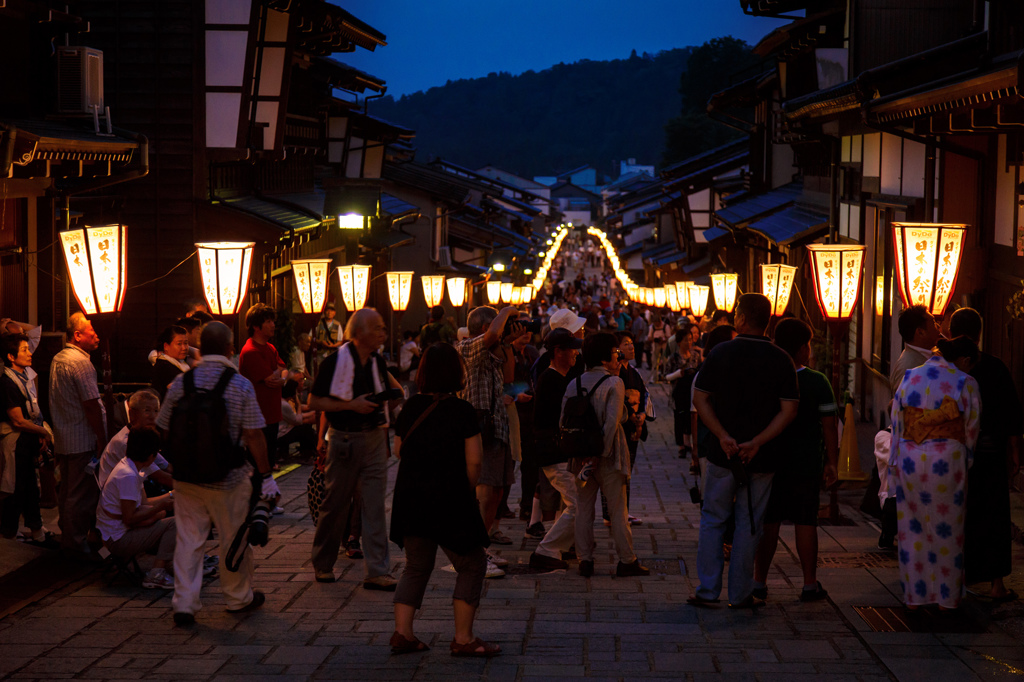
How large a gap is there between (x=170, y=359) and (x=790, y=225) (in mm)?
15092

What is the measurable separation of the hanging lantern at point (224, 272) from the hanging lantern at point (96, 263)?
2.26 m

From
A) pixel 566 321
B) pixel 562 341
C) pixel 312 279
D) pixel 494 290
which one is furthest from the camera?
pixel 494 290

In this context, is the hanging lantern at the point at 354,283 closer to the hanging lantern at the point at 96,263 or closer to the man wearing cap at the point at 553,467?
the hanging lantern at the point at 96,263

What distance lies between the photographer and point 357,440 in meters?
8.09

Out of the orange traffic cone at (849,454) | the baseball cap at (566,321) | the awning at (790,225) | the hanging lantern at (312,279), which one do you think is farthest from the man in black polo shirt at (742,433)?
the awning at (790,225)

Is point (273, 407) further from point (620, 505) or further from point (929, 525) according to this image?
point (929, 525)

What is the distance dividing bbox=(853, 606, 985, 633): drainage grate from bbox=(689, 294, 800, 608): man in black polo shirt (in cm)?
79

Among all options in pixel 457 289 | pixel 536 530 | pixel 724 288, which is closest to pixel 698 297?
pixel 724 288

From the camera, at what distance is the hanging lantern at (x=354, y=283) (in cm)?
1814

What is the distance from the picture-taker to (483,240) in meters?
44.5

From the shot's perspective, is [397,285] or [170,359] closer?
[170,359]

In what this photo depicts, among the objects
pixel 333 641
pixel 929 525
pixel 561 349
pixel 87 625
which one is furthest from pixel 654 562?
pixel 87 625

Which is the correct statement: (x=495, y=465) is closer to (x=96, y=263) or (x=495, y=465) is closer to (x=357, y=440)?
(x=357, y=440)

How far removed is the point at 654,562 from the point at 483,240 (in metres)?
36.0
